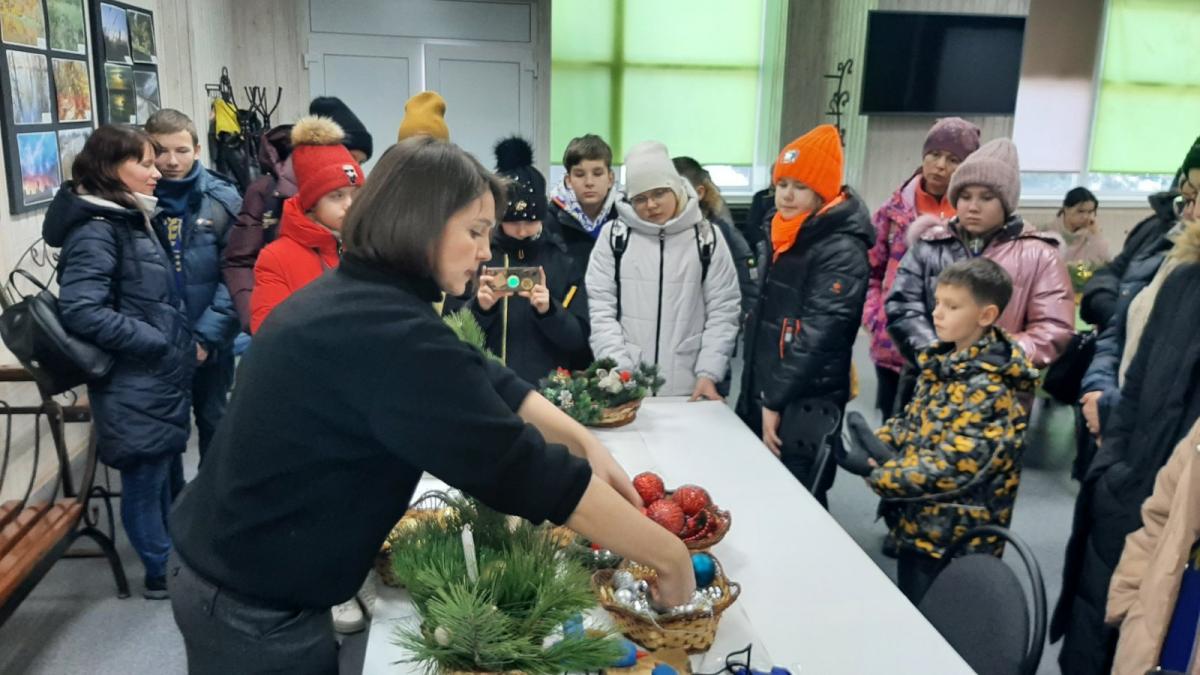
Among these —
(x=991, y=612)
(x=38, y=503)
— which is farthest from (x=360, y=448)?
(x=38, y=503)

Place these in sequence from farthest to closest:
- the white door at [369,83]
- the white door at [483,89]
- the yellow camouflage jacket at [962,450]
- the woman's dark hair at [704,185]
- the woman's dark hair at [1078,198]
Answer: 1. the white door at [483,89]
2. the white door at [369,83]
3. the woman's dark hair at [1078,198]
4. the woman's dark hair at [704,185]
5. the yellow camouflage jacket at [962,450]

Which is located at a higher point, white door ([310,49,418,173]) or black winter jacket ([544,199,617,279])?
white door ([310,49,418,173])

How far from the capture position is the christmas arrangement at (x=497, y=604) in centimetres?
110

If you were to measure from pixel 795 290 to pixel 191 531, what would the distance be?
1.92 m

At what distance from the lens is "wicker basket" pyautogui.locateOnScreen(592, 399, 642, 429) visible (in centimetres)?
235

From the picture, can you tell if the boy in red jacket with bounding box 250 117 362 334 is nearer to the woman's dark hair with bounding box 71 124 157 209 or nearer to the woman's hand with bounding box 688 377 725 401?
the woman's dark hair with bounding box 71 124 157 209

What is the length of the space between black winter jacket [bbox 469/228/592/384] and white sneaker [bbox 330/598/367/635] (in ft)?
4.10

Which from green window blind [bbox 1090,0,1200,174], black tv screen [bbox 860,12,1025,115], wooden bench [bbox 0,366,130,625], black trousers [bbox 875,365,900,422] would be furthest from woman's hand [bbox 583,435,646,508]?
green window blind [bbox 1090,0,1200,174]

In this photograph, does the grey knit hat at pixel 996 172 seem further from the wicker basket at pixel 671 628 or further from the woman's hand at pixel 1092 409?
the wicker basket at pixel 671 628

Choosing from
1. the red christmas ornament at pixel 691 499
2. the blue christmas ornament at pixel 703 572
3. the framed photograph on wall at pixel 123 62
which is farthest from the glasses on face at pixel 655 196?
the framed photograph on wall at pixel 123 62

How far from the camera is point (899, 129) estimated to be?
623 cm

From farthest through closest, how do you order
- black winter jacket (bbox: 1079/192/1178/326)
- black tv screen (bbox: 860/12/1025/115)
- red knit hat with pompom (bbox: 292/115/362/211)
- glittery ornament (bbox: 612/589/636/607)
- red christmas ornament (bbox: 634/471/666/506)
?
black tv screen (bbox: 860/12/1025/115)
black winter jacket (bbox: 1079/192/1178/326)
red knit hat with pompom (bbox: 292/115/362/211)
red christmas ornament (bbox: 634/471/666/506)
glittery ornament (bbox: 612/589/636/607)

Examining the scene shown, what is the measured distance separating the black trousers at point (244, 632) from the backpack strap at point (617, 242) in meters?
1.66

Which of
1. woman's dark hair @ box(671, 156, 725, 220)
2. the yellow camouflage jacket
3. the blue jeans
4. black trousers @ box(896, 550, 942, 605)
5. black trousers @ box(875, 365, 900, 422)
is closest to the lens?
the yellow camouflage jacket
